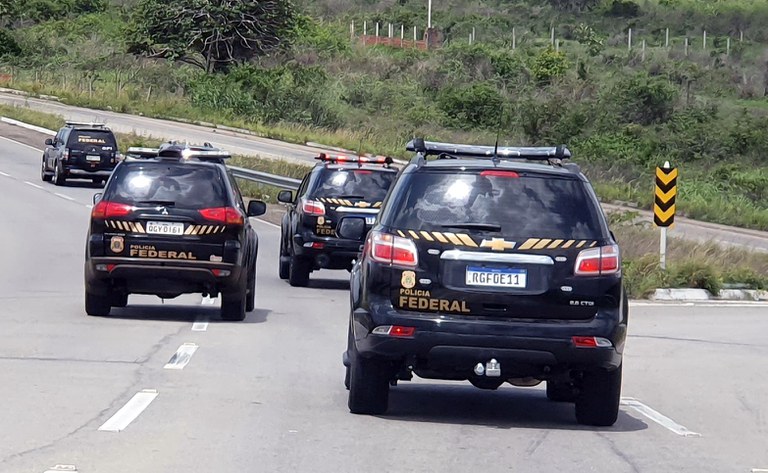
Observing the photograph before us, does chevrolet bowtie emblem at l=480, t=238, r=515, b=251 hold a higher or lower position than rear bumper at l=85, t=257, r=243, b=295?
higher

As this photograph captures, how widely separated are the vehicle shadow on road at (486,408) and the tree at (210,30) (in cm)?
6600

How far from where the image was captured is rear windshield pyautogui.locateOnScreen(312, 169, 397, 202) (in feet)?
67.5

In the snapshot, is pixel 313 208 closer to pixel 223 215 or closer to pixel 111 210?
pixel 223 215

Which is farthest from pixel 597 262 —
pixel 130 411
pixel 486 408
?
pixel 130 411

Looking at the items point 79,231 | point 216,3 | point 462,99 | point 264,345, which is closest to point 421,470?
point 264,345

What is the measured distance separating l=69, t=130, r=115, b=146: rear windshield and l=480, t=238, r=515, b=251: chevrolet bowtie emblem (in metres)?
30.9

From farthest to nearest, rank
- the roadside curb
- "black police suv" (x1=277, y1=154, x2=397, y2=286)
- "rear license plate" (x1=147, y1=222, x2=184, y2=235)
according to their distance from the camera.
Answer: the roadside curb, "black police suv" (x1=277, y1=154, x2=397, y2=286), "rear license plate" (x1=147, y1=222, x2=184, y2=235)

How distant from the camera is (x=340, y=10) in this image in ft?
380

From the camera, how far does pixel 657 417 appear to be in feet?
35.0

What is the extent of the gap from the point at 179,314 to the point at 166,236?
165 centimetres

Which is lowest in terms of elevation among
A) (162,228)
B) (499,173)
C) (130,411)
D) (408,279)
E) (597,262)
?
(130,411)

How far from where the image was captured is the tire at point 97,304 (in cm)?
1578

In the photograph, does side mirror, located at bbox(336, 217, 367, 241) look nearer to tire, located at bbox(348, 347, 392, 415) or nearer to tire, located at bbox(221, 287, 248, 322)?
tire, located at bbox(348, 347, 392, 415)

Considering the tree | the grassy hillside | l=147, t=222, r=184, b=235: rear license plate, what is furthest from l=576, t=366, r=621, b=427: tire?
the tree
